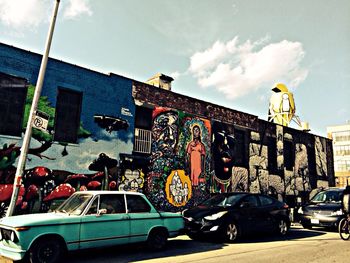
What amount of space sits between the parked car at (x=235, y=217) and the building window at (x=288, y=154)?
11.2m

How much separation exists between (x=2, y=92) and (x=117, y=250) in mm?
6612

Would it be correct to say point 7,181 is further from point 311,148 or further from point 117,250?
point 311,148

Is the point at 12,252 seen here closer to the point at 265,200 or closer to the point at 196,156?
the point at 265,200

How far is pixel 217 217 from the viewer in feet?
29.6

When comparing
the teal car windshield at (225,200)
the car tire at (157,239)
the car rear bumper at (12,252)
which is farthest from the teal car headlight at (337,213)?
the car rear bumper at (12,252)

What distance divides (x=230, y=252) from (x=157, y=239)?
1844 mm

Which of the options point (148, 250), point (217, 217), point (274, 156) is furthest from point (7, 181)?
point (274, 156)

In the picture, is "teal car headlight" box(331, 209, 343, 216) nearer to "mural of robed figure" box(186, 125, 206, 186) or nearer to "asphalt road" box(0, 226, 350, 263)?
"asphalt road" box(0, 226, 350, 263)

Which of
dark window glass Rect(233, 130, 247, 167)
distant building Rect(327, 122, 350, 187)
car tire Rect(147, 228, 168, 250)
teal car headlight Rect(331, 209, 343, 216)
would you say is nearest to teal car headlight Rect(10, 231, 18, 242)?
car tire Rect(147, 228, 168, 250)

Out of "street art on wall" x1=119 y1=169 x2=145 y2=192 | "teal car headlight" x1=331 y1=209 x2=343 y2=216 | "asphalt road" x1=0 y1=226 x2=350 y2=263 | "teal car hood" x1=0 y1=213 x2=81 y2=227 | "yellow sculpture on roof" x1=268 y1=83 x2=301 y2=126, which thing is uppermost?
"yellow sculpture on roof" x1=268 y1=83 x2=301 y2=126

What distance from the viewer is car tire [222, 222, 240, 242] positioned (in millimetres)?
9031

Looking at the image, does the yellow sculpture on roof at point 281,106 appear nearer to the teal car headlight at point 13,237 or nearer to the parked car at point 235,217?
the parked car at point 235,217

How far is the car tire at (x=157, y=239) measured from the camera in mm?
7668

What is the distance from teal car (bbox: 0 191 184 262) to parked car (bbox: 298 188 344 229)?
6.61 metres
